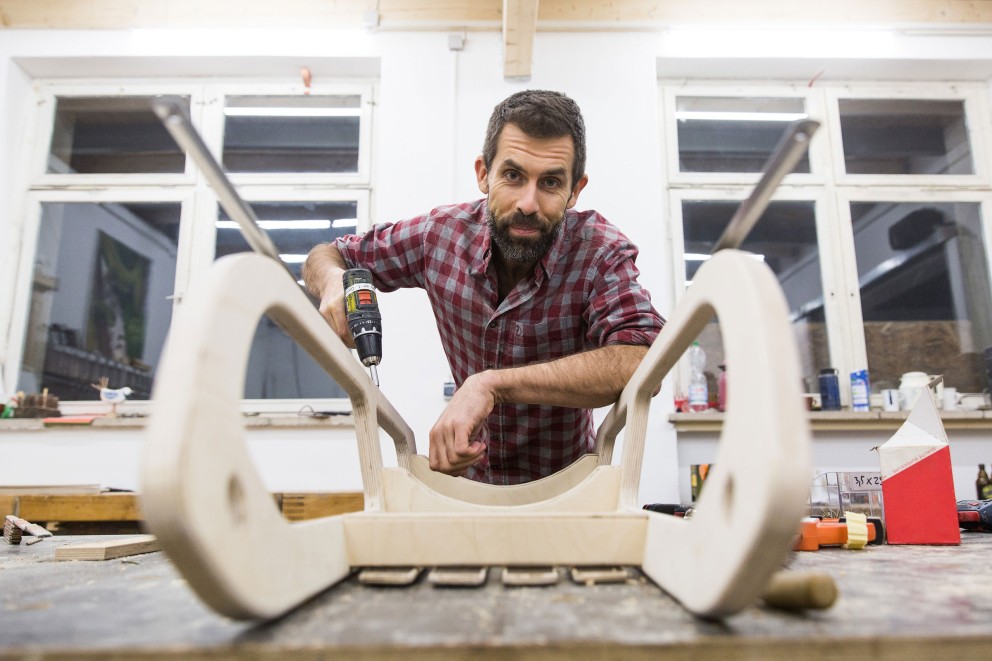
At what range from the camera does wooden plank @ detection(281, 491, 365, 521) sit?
7.71 feet

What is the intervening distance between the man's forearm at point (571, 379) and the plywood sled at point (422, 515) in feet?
1.38

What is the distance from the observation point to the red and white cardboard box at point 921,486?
1.12 meters

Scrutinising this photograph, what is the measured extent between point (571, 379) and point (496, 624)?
689 mm

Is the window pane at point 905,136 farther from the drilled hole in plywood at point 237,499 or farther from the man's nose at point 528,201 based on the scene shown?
the drilled hole in plywood at point 237,499

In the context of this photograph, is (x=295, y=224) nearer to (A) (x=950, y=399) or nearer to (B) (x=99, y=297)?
(B) (x=99, y=297)

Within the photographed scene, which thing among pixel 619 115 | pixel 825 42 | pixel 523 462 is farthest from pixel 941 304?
pixel 523 462

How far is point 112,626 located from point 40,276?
10.9 feet

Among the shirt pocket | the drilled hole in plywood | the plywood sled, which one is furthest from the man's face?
the drilled hole in plywood

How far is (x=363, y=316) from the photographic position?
4.00 feet

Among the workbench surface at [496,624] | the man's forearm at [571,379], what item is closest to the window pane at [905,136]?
the man's forearm at [571,379]

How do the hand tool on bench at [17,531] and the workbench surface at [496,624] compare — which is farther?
the hand tool on bench at [17,531]

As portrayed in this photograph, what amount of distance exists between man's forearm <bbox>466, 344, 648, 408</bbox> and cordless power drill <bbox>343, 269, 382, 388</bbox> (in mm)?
220

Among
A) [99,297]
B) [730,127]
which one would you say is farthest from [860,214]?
[99,297]

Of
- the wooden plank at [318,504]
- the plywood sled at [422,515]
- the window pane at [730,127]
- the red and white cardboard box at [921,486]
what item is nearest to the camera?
the plywood sled at [422,515]
